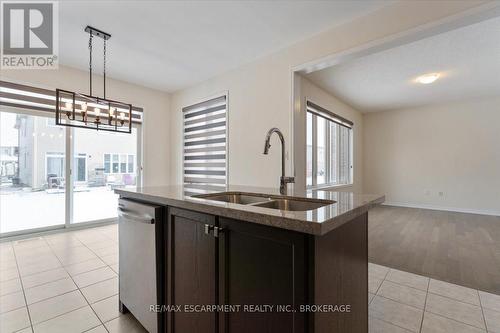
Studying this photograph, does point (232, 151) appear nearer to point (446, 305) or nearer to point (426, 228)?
point (446, 305)

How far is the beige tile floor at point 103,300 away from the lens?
1638 mm

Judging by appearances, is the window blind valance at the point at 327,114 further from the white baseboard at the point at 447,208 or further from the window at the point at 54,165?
the window at the point at 54,165

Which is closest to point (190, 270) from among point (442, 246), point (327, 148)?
point (442, 246)

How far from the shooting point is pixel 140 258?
4.91ft

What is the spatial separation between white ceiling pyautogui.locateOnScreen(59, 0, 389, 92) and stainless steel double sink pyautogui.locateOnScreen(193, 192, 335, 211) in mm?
1926

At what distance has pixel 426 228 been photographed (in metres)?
4.12

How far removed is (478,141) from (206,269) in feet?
22.8

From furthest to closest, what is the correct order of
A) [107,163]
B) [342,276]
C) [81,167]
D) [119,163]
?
[119,163] < [107,163] < [81,167] < [342,276]

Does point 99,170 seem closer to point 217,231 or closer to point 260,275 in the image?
point 217,231

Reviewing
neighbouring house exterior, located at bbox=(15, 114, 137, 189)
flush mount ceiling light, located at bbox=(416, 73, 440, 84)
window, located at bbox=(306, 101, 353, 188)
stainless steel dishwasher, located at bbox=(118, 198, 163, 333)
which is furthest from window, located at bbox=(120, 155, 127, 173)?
flush mount ceiling light, located at bbox=(416, 73, 440, 84)

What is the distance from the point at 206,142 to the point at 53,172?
2.52 meters

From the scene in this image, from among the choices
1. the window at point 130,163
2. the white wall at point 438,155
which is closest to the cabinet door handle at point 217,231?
the window at point 130,163

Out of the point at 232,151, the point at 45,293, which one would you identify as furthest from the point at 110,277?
the point at 232,151

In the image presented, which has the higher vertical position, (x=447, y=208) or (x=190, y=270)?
(x=190, y=270)
